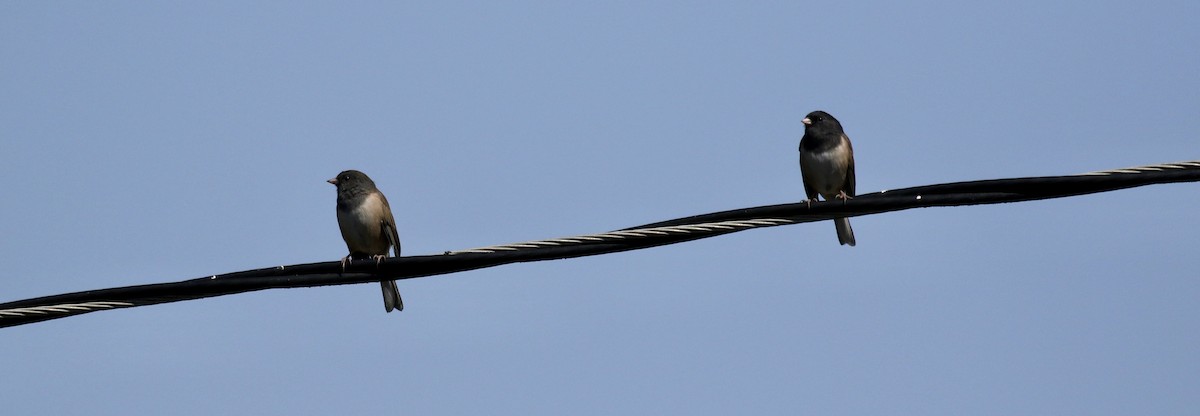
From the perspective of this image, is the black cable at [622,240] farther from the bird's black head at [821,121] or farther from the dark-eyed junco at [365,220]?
the bird's black head at [821,121]

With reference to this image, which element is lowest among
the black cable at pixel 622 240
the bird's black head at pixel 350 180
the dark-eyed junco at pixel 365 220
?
the black cable at pixel 622 240

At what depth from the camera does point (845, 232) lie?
11.1 meters

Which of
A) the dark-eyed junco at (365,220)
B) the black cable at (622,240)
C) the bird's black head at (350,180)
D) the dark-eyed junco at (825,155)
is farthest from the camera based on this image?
the bird's black head at (350,180)

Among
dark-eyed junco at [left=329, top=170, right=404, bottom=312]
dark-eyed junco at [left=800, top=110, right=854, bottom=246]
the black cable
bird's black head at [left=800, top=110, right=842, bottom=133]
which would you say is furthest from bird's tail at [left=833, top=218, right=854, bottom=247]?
the black cable

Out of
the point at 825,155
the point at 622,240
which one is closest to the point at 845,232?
the point at 825,155

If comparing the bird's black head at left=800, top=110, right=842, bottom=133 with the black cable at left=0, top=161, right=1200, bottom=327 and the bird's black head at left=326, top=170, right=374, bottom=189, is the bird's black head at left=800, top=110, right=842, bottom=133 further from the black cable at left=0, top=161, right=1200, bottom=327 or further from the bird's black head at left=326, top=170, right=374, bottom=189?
the black cable at left=0, top=161, right=1200, bottom=327

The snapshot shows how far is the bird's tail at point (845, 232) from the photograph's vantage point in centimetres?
1109

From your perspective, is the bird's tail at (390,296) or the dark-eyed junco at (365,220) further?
the bird's tail at (390,296)

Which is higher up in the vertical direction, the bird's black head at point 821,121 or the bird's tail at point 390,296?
the bird's black head at point 821,121

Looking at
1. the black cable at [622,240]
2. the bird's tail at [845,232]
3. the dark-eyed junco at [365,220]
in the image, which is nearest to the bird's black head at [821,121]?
the bird's tail at [845,232]

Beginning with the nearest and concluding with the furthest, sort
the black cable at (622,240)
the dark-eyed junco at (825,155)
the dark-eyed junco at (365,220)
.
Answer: the black cable at (622,240)
the dark-eyed junco at (365,220)
the dark-eyed junco at (825,155)

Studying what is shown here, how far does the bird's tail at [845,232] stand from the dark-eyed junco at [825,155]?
397 mm

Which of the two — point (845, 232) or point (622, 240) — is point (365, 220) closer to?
point (845, 232)

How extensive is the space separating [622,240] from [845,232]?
19.3ft
